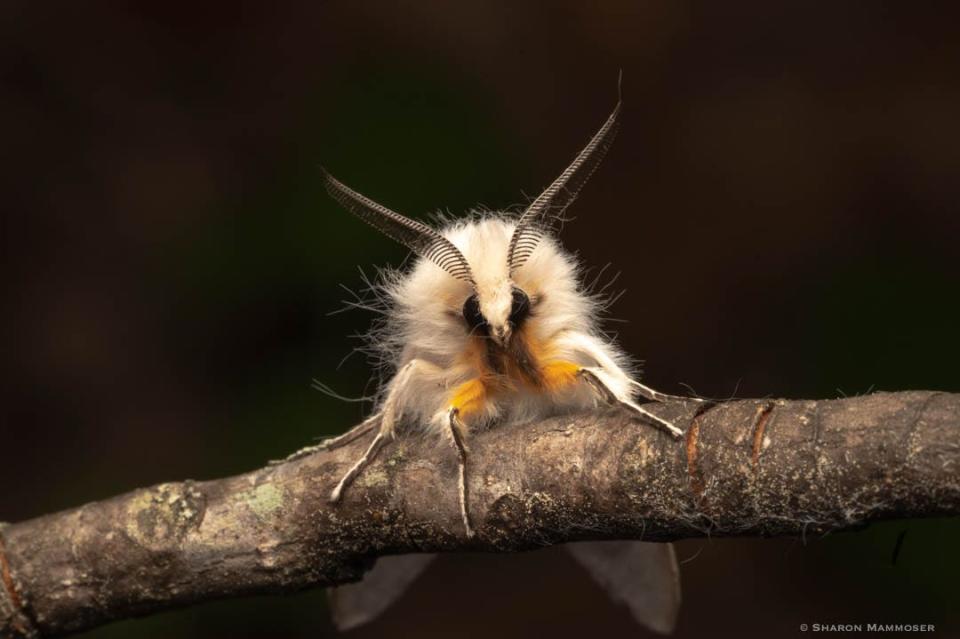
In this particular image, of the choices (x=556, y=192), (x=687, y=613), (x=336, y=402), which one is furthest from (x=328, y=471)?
(x=687, y=613)

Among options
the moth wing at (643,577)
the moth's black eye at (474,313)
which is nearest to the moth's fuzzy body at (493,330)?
the moth's black eye at (474,313)

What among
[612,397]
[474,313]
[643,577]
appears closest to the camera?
[612,397]

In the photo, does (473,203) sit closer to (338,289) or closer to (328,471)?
(338,289)

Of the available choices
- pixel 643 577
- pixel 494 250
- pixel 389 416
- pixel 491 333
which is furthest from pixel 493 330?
pixel 643 577

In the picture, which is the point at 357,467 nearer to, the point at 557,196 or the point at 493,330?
the point at 493,330

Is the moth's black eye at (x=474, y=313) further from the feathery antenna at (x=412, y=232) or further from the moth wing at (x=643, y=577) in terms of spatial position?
the moth wing at (x=643, y=577)

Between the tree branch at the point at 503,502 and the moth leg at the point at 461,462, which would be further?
the moth leg at the point at 461,462
